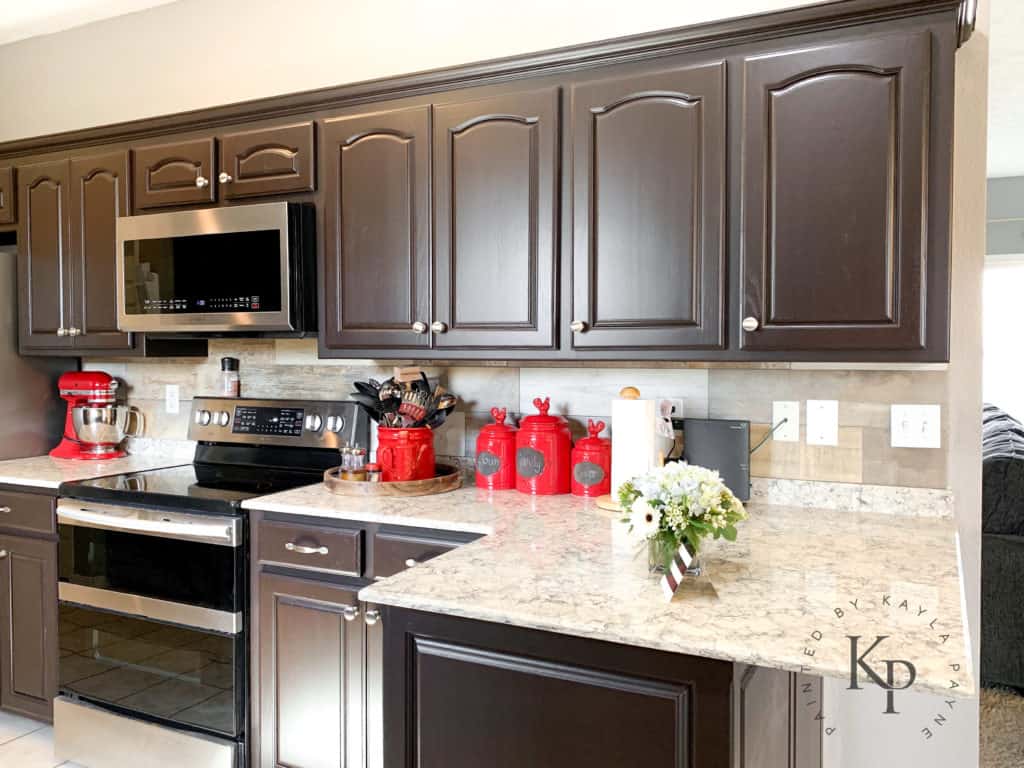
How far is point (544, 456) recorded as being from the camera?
229 cm

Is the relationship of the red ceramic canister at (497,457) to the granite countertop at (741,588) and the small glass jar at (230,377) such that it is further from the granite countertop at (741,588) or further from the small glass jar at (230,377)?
the small glass jar at (230,377)

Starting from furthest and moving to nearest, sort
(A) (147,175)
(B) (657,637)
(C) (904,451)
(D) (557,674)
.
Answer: (A) (147,175) → (C) (904,451) → (D) (557,674) → (B) (657,637)

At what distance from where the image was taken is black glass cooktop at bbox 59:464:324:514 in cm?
226

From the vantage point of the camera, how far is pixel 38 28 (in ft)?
11.4

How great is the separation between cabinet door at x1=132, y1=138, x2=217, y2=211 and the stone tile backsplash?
24.1 inches

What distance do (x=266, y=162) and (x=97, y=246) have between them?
0.83m

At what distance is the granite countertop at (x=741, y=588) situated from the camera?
1.11m

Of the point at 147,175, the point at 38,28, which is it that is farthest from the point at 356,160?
the point at 38,28

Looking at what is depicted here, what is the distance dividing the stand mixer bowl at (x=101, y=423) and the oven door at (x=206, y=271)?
60 cm

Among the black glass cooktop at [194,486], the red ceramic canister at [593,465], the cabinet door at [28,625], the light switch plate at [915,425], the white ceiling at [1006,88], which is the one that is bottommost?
the cabinet door at [28,625]

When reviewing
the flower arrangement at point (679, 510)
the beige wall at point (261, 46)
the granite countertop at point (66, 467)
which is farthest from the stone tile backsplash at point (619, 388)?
the beige wall at point (261, 46)

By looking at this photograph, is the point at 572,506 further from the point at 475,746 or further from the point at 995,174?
the point at 995,174

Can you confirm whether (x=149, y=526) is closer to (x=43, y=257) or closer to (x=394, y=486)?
(x=394, y=486)

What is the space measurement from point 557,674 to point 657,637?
21 cm
